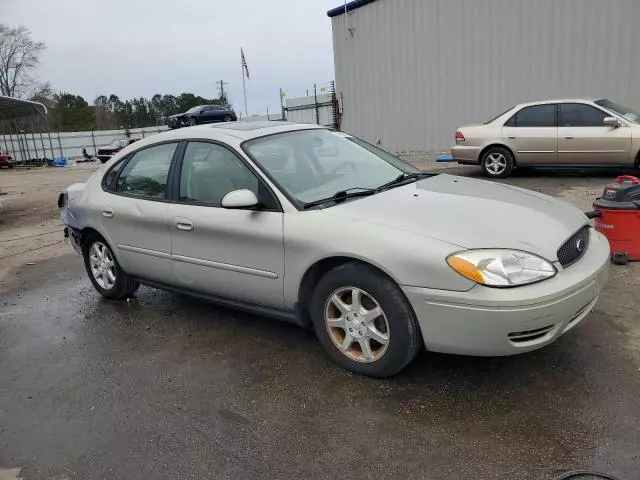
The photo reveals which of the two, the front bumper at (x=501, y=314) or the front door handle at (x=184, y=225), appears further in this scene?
the front door handle at (x=184, y=225)

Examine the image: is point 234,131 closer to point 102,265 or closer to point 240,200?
point 240,200

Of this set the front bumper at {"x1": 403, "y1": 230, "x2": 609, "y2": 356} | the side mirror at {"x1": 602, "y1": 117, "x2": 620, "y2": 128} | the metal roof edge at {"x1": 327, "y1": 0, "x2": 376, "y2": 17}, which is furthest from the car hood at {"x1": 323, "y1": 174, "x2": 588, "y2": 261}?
the metal roof edge at {"x1": 327, "y1": 0, "x2": 376, "y2": 17}

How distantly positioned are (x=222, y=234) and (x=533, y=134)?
26.4ft

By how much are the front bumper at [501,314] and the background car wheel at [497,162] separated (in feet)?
25.8

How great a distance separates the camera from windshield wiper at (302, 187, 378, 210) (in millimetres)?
3428

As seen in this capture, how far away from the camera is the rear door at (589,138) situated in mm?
9188

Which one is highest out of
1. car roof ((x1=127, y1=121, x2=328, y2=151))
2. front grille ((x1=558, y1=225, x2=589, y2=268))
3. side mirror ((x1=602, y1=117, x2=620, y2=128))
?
car roof ((x1=127, y1=121, x2=328, y2=151))

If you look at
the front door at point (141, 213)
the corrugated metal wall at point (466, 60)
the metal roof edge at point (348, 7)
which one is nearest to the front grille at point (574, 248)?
the front door at point (141, 213)

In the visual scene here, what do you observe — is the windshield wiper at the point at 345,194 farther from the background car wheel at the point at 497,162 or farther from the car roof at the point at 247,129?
the background car wheel at the point at 497,162

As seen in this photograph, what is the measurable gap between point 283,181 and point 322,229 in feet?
1.89

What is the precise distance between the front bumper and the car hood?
0.22 m

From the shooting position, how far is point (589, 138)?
9414mm

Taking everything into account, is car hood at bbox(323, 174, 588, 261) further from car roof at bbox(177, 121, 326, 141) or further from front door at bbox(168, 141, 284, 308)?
car roof at bbox(177, 121, 326, 141)

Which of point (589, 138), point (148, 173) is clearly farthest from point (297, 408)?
point (589, 138)
